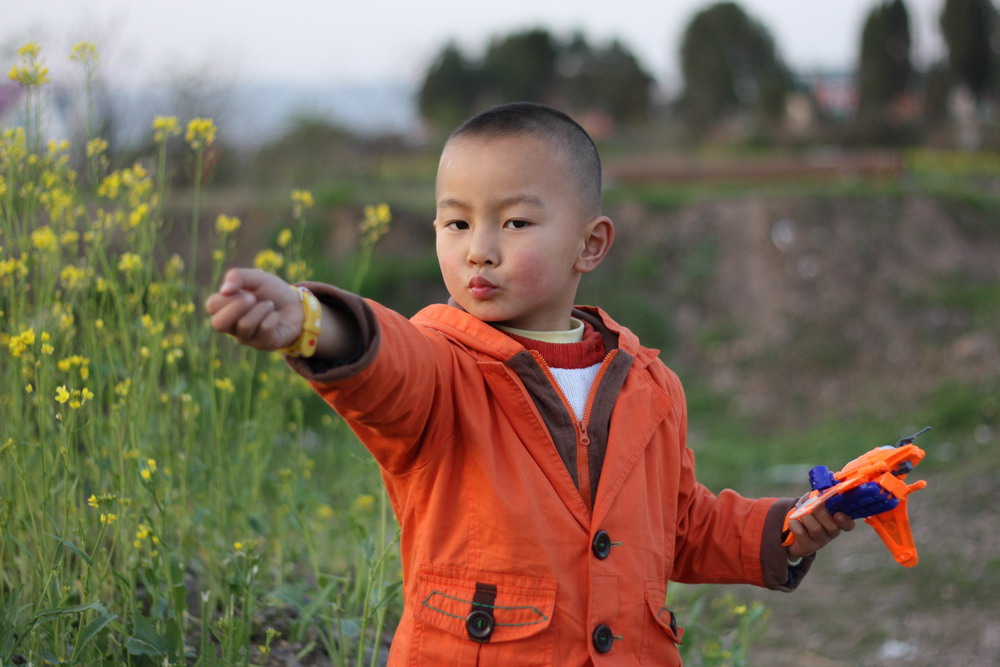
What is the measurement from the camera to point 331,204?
417 inches

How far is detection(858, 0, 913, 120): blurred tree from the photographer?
19438 mm

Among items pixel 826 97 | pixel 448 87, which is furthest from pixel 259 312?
pixel 826 97

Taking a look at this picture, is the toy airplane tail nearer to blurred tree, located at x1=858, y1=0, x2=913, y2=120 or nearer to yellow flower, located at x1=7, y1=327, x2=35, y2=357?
yellow flower, located at x1=7, y1=327, x2=35, y2=357

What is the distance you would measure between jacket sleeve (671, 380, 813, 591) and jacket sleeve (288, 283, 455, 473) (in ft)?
1.91

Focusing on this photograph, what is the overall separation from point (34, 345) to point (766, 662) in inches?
119

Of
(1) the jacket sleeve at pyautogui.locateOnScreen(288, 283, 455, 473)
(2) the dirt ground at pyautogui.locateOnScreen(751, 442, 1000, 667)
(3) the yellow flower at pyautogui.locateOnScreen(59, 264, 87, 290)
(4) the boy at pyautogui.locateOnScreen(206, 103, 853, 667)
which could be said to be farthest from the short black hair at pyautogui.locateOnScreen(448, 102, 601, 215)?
(2) the dirt ground at pyautogui.locateOnScreen(751, 442, 1000, 667)

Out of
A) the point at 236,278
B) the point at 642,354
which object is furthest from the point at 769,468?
the point at 236,278

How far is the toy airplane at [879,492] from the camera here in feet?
5.96

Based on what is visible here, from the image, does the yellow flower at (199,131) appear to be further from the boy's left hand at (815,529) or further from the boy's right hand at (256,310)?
the boy's left hand at (815,529)

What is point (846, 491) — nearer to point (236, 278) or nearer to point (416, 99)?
point (236, 278)

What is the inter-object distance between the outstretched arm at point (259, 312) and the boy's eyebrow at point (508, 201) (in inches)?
16.4

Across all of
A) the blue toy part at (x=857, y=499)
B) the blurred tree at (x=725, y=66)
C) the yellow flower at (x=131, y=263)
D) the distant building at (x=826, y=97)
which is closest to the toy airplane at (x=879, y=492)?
the blue toy part at (x=857, y=499)

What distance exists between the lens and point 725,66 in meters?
19.1

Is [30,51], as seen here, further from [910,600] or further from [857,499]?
[910,600]
